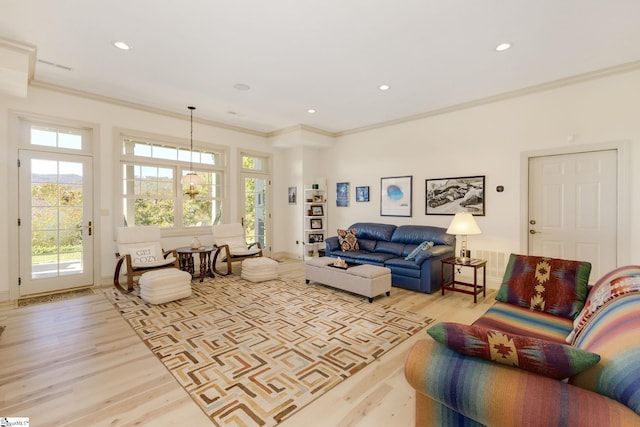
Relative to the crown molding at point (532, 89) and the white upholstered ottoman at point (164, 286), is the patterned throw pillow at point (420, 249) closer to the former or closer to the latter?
the crown molding at point (532, 89)

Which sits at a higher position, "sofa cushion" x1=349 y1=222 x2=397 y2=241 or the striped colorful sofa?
→ "sofa cushion" x1=349 y1=222 x2=397 y2=241

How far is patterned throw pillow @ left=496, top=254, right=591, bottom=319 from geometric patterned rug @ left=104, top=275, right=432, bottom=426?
1.02 m

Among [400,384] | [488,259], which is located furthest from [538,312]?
[488,259]

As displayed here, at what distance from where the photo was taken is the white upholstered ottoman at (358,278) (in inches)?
150

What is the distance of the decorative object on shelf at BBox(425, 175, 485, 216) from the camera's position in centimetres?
470

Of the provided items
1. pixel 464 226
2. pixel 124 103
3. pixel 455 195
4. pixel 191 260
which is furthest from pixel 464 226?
pixel 124 103

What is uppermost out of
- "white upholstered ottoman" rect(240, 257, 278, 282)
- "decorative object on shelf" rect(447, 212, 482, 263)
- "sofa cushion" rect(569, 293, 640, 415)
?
"decorative object on shelf" rect(447, 212, 482, 263)

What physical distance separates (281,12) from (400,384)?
3162mm

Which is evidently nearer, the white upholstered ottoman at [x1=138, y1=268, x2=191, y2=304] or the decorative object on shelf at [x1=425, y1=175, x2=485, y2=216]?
the white upholstered ottoman at [x1=138, y1=268, x2=191, y2=304]

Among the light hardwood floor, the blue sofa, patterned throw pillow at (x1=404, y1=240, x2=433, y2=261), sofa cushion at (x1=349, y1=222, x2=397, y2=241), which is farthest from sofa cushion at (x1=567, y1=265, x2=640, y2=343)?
sofa cushion at (x1=349, y1=222, x2=397, y2=241)

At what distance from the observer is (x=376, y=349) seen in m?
2.62

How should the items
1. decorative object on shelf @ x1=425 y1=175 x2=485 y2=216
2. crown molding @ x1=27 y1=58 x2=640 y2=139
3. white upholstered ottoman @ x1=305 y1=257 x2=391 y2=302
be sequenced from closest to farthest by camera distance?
crown molding @ x1=27 y1=58 x2=640 y2=139
white upholstered ottoman @ x1=305 y1=257 x2=391 y2=302
decorative object on shelf @ x1=425 y1=175 x2=485 y2=216

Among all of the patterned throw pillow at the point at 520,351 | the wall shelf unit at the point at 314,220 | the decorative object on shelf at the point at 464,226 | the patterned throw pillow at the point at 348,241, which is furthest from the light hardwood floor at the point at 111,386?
the wall shelf unit at the point at 314,220

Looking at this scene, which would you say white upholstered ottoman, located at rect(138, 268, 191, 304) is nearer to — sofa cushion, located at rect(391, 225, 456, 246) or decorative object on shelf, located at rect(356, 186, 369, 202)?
sofa cushion, located at rect(391, 225, 456, 246)
